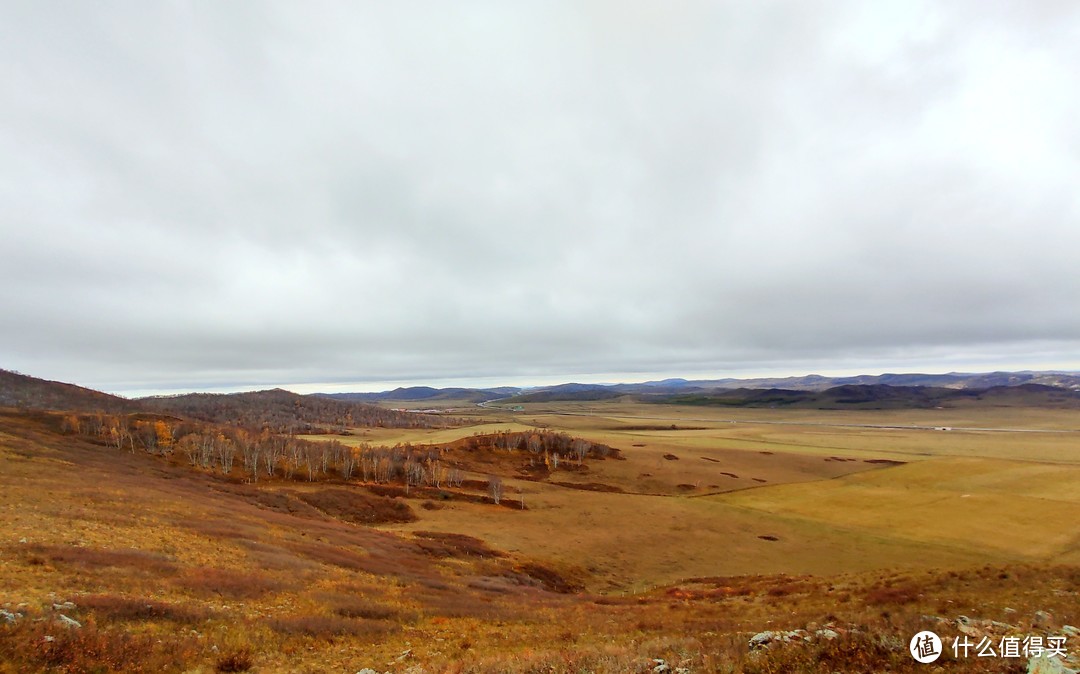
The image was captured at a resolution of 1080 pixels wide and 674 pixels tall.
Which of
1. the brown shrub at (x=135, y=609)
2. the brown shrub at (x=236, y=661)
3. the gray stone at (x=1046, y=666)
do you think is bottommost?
the brown shrub at (x=236, y=661)

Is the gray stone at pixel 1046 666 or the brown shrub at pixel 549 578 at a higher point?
the gray stone at pixel 1046 666

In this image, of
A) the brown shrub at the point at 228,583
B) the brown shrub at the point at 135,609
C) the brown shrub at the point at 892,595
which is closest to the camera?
the brown shrub at the point at 135,609

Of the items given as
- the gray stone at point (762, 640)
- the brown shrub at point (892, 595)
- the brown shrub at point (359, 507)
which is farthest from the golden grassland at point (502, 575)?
the brown shrub at point (359, 507)

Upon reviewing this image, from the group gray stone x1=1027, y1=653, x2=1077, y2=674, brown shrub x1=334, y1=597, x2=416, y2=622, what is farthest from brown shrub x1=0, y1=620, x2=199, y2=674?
gray stone x1=1027, y1=653, x2=1077, y2=674

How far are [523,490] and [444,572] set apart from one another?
58355mm

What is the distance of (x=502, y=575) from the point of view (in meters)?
40.4

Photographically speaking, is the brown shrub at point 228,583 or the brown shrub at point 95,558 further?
the brown shrub at point 228,583

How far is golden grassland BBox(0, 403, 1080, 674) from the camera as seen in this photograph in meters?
14.2

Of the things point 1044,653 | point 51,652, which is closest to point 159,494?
point 51,652

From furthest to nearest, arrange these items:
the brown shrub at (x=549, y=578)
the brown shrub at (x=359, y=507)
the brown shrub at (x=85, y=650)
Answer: the brown shrub at (x=359, y=507) < the brown shrub at (x=549, y=578) < the brown shrub at (x=85, y=650)

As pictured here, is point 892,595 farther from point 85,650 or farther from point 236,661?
point 85,650

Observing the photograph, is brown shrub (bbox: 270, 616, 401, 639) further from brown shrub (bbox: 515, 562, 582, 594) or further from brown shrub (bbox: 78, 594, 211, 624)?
brown shrub (bbox: 515, 562, 582, 594)

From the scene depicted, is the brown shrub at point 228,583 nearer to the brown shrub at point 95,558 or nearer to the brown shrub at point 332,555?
the brown shrub at point 95,558

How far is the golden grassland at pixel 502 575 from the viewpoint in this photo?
14.2m
